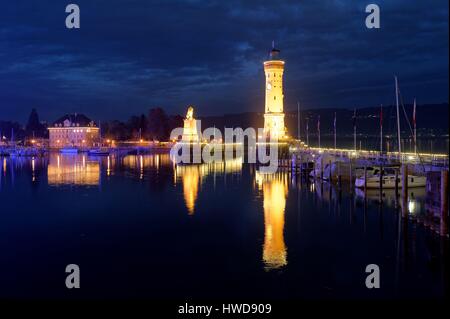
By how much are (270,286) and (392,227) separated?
13.0 metres

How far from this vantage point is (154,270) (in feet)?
75.4

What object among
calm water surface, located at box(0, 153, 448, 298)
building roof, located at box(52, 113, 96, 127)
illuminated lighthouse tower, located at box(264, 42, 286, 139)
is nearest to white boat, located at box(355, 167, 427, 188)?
calm water surface, located at box(0, 153, 448, 298)

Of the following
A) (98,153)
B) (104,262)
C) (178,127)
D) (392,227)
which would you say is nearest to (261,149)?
(98,153)

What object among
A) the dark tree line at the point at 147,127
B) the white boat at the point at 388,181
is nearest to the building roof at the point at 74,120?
the dark tree line at the point at 147,127

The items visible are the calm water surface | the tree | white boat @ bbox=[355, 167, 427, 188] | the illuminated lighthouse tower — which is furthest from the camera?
the tree

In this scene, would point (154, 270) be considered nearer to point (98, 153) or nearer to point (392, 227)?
point (392, 227)

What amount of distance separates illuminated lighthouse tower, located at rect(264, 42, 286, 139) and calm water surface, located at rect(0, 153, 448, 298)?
229 feet

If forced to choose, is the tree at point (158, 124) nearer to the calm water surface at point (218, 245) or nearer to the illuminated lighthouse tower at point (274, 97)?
the illuminated lighthouse tower at point (274, 97)

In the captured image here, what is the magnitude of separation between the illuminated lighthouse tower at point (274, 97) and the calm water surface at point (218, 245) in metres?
69.7

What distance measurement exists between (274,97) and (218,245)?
9354 cm

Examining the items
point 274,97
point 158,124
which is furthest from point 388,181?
point 158,124

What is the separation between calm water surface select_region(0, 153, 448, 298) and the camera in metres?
20.8

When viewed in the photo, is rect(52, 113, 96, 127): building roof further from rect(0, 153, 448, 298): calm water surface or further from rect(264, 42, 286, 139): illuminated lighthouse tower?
rect(0, 153, 448, 298): calm water surface
